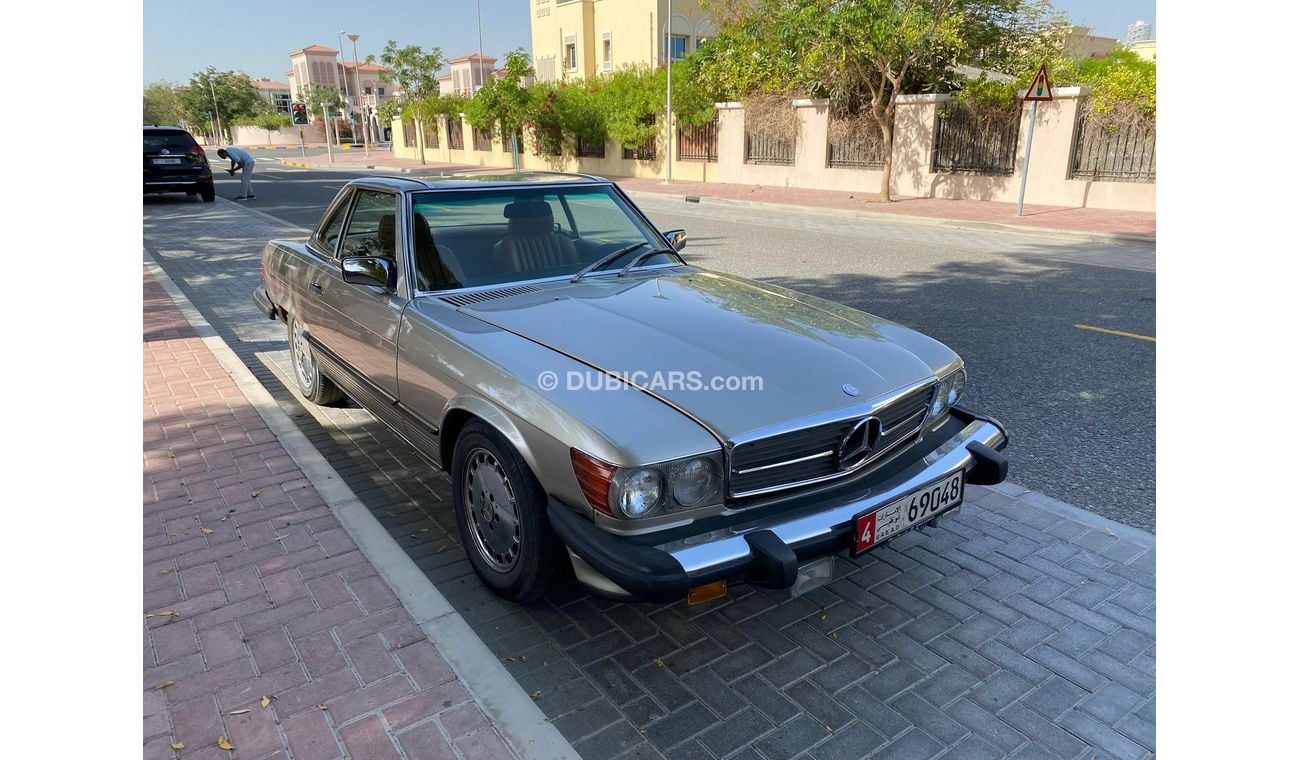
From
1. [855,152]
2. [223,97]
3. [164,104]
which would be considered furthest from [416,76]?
[164,104]

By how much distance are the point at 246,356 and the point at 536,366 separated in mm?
5062

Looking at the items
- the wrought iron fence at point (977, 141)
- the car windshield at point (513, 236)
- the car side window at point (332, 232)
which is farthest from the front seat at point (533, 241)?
the wrought iron fence at point (977, 141)

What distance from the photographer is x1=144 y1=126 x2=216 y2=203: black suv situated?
18.8 metres

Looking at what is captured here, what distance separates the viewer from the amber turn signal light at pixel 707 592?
8.32ft

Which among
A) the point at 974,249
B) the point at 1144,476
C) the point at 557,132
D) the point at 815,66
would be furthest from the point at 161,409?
the point at 557,132

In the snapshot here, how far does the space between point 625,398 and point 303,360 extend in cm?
362

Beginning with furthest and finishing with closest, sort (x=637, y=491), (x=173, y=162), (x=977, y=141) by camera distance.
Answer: (x=977, y=141)
(x=173, y=162)
(x=637, y=491)

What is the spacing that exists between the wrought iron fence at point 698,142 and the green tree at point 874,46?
2.21m

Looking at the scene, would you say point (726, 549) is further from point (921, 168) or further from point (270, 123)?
point (270, 123)

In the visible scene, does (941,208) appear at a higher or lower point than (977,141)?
lower

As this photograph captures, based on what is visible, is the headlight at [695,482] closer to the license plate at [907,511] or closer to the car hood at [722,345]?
the car hood at [722,345]

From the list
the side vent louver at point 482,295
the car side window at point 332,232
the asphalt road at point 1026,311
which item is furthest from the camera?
the car side window at point 332,232

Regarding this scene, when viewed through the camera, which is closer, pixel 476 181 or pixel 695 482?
pixel 695 482

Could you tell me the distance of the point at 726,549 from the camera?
2533 mm
